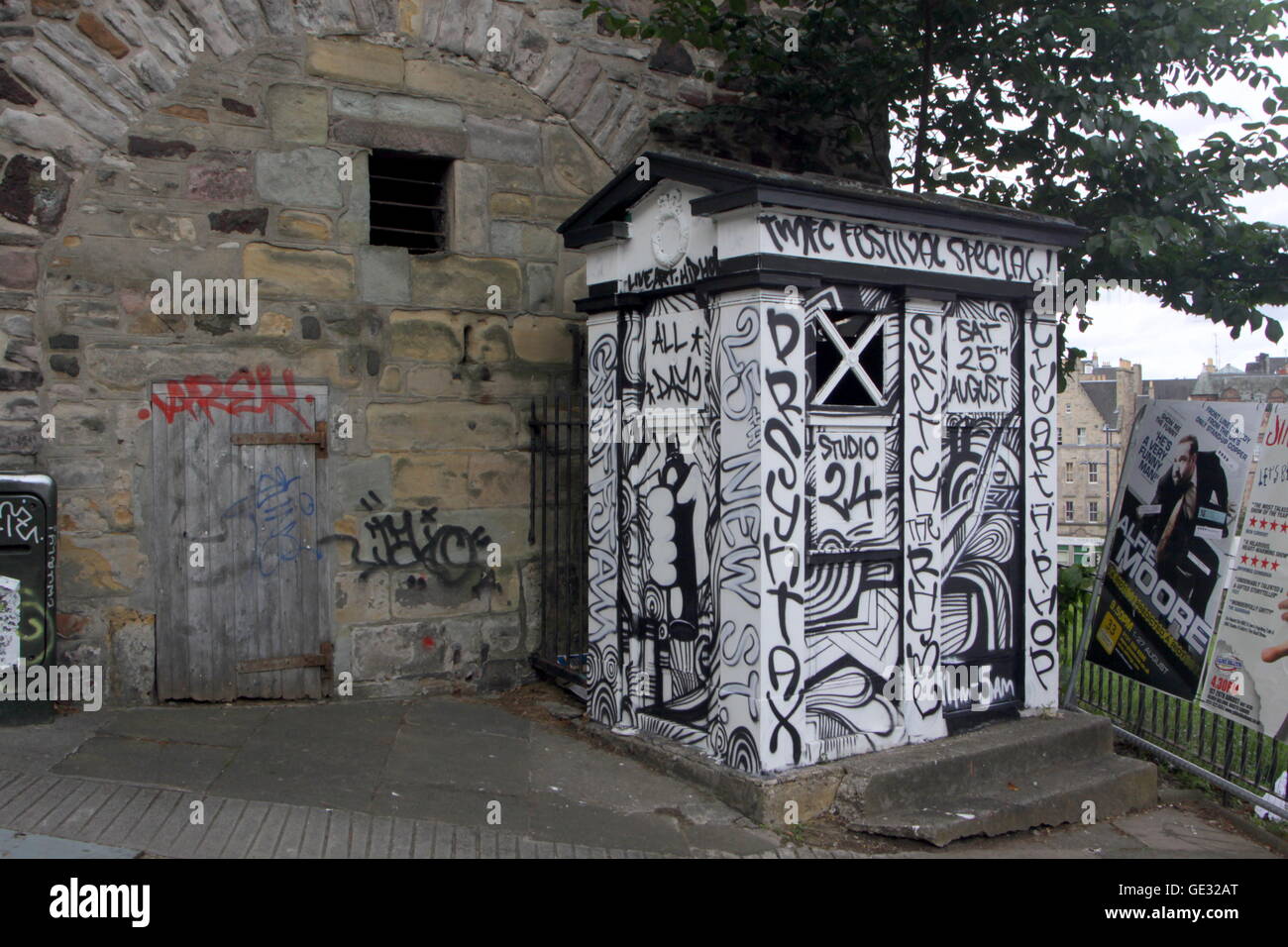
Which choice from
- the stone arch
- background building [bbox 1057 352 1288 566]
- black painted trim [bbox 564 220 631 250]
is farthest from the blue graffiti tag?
background building [bbox 1057 352 1288 566]

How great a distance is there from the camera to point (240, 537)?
632 centimetres

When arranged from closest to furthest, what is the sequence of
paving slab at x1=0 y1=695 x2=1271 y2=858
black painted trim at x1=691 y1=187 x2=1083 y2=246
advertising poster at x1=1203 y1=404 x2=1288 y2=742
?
paving slab at x1=0 y1=695 x2=1271 y2=858
black painted trim at x1=691 y1=187 x2=1083 y2=246
advertising poster at x1=1203 y1=404 x2=1288 y2=742

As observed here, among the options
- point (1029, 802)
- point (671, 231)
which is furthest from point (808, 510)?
point (1029, 802)

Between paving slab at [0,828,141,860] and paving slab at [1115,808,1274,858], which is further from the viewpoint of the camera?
paving slab at [1115,808,1274,858]

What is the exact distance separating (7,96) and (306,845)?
4.19 meters

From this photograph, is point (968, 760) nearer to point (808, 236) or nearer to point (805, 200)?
point (808, 236)

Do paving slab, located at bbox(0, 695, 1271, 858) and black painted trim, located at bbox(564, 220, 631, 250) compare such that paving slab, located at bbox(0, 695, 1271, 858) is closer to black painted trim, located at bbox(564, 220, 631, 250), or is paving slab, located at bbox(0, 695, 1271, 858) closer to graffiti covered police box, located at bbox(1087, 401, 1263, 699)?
graffiti covered police box, located at bbox(1087, 401, 1263, 699)

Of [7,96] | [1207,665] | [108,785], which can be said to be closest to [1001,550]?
[1207,665]

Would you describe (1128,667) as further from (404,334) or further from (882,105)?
(404,334)

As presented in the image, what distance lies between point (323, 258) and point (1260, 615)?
555 cm

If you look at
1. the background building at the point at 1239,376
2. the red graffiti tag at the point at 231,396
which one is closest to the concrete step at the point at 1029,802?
the red graffiti tag at the point at 231,396

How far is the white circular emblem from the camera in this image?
5.66m

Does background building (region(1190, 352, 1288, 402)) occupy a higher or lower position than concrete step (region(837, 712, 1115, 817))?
higher

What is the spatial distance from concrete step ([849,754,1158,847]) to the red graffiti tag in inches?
152
